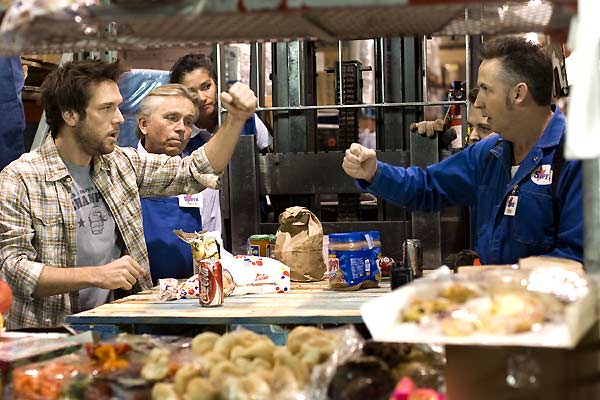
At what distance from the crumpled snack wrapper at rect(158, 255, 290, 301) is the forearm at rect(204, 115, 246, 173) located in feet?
2.09

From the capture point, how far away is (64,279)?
4449mm

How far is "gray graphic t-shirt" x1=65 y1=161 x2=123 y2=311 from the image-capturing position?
4863mm

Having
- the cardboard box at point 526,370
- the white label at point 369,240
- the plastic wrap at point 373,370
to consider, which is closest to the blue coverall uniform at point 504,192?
the white label at point 369,240

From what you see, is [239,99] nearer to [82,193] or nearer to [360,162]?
[360,162]

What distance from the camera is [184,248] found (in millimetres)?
5484

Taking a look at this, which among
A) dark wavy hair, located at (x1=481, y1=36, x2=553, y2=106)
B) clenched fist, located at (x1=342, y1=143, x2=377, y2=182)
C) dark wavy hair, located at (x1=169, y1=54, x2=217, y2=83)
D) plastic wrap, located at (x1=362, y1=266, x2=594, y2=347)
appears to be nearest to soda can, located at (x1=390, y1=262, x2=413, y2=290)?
clenched fist, located at (x1=342, y1=143, x2=377, y2=182)

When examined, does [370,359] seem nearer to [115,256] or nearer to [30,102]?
[115,256]

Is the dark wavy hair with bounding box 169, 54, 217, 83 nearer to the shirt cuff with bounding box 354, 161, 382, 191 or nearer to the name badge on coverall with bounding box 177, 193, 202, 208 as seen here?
the name badge on coverall with bounding box 177, 193, 202, 208

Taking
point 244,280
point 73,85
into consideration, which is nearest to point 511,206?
point 244,280

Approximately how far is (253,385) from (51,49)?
→ 1144 mm

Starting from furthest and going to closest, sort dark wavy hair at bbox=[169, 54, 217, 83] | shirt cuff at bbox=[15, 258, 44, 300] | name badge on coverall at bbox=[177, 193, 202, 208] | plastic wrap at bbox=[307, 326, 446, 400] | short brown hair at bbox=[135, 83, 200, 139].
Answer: dark wavy hair at bbox=[169, 54, 217, 83], short brown hair at bbox=[135, 83, 200, 139], name badge on coverall at bbox=[177, 193, 202, 208], shirt cuff at bbox=[15, 258, 44, 300], plastic wrap at bbox=[307, 326, 446, 400]

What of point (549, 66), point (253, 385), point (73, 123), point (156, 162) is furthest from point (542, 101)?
point (253, 385)

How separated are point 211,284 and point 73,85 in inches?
67.6

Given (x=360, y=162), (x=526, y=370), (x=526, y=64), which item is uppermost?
(x=526, y=64)
